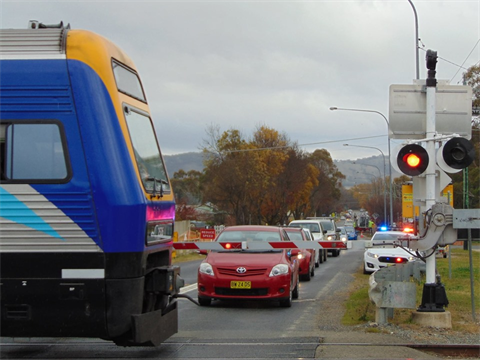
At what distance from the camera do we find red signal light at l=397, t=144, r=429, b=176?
31.1ft

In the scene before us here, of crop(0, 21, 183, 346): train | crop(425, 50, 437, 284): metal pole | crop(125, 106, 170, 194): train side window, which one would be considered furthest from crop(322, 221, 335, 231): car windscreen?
crop(0, 21, 183, 346): train

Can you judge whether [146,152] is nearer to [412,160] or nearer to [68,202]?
[68,202]

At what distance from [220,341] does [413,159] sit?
3.82 m

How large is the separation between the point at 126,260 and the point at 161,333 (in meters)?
1.13

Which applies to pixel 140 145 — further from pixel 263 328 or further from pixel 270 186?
pixel 270 186

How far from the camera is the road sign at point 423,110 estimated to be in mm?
9852

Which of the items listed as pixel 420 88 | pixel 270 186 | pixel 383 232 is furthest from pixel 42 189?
pixel 270 186

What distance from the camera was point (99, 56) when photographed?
607 cm

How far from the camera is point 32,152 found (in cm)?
600

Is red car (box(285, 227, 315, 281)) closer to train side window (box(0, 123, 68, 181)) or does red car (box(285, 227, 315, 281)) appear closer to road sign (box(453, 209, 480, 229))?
road sign (box(453, 209, 480, 229))

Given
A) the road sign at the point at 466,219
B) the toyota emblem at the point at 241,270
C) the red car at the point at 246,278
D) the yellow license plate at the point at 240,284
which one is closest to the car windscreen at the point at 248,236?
the red car at the point at 246,278

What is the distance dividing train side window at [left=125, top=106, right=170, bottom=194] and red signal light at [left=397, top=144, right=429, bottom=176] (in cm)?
390

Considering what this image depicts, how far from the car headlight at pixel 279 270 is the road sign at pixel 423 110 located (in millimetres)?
3577

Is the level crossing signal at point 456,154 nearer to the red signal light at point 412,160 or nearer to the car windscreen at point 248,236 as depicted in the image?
the red signal light at point 412,160
